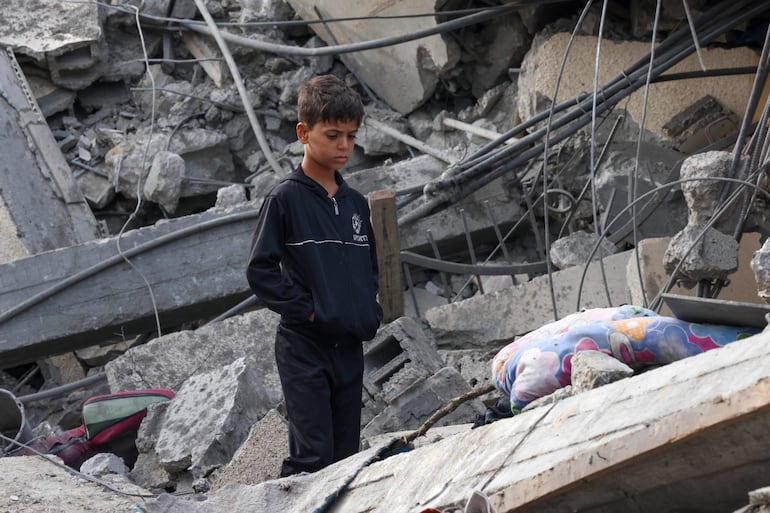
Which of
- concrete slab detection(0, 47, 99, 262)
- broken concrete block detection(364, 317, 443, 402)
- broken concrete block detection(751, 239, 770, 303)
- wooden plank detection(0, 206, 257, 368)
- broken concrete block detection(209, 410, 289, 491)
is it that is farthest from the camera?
concrete slab detection(0, 47, 99, 262)

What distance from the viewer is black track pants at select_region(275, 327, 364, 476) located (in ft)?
12.2

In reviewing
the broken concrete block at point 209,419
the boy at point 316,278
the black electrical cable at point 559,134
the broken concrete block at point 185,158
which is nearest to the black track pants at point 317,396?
the boy at point 316,278

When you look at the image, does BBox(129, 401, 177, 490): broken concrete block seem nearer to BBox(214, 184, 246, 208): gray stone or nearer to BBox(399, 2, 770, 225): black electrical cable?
BBox(399, 2, 770, 225): black electrical cable

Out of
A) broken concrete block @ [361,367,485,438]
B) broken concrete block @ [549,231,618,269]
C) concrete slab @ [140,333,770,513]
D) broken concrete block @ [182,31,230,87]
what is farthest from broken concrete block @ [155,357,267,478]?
broken concrete block @ [182,31,230,87]

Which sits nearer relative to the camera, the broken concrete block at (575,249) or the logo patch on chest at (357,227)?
the logo patch on chest at (357,227)

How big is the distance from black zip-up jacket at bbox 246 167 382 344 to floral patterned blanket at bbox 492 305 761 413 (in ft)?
2.06

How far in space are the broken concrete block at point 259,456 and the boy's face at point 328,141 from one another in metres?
1.02

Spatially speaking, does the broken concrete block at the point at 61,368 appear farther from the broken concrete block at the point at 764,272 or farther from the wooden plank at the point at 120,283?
the broken concrete block at the point at 764,272

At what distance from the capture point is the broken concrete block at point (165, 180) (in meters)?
8.55

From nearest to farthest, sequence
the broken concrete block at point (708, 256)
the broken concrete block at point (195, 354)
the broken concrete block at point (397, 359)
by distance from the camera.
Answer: the broken concrete block at point (708, 256), the broken concrete block at point (397, 359), the broken concrete block at point (195, 354)

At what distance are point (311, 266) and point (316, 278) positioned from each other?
0.14 ft

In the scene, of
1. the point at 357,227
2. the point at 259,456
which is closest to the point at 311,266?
the point at 357,227

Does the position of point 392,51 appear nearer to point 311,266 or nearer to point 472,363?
point 472,363

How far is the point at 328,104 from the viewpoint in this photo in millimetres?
3678
